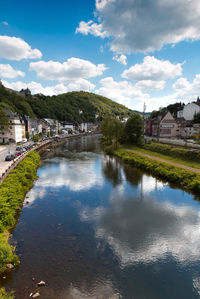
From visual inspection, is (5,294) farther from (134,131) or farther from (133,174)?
(134,131)

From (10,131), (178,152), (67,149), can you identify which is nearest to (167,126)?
(178,152)

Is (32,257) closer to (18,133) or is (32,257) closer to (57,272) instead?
(57,272)

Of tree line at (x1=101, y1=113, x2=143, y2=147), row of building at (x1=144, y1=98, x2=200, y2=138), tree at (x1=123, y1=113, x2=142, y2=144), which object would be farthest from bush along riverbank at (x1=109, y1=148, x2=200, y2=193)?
row of building at (x1=144, y1=98, x2=200, y2=138)

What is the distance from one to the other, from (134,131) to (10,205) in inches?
1882

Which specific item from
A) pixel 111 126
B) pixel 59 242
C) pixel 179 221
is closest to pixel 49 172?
pixel 59 242

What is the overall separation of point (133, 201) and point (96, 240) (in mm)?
8620

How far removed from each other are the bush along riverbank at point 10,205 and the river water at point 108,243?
0.71 m

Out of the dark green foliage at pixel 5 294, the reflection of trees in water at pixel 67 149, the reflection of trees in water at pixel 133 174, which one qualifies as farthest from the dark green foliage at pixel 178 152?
the dark green foliage at pixel 5 294

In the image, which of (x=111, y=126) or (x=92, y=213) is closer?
(x=92, y=213)

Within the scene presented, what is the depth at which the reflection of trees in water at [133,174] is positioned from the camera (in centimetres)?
2961

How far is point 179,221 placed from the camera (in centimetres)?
1747

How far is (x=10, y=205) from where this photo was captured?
17000mm

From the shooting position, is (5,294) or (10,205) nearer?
(5,294)

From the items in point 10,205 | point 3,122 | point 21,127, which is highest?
point 3,122
